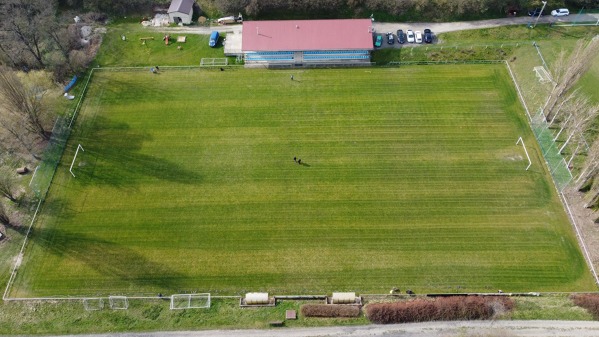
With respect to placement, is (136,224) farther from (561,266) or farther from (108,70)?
(561,266)

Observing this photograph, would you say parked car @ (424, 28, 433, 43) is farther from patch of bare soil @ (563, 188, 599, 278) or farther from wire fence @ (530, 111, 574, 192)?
patch of bare soil @ (563, 188, 599, 278)

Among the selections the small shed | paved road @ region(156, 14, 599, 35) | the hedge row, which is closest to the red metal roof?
paved road @ region(156, 14, 599, 35)

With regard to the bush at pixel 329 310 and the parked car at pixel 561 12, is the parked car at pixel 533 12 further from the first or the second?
the bush at pixel 329 310

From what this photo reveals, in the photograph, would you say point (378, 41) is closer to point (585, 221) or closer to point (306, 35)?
point (306, 35)

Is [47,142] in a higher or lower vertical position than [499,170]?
higher

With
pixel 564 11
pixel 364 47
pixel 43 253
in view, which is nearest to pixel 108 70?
pixel 43 253

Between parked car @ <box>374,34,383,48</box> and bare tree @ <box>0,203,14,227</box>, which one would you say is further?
parked car @ <box>374,34,383,48</box>

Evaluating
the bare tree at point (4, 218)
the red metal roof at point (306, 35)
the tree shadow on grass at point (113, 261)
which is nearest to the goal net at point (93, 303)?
the tree shadow on grass at point (113, 261)
